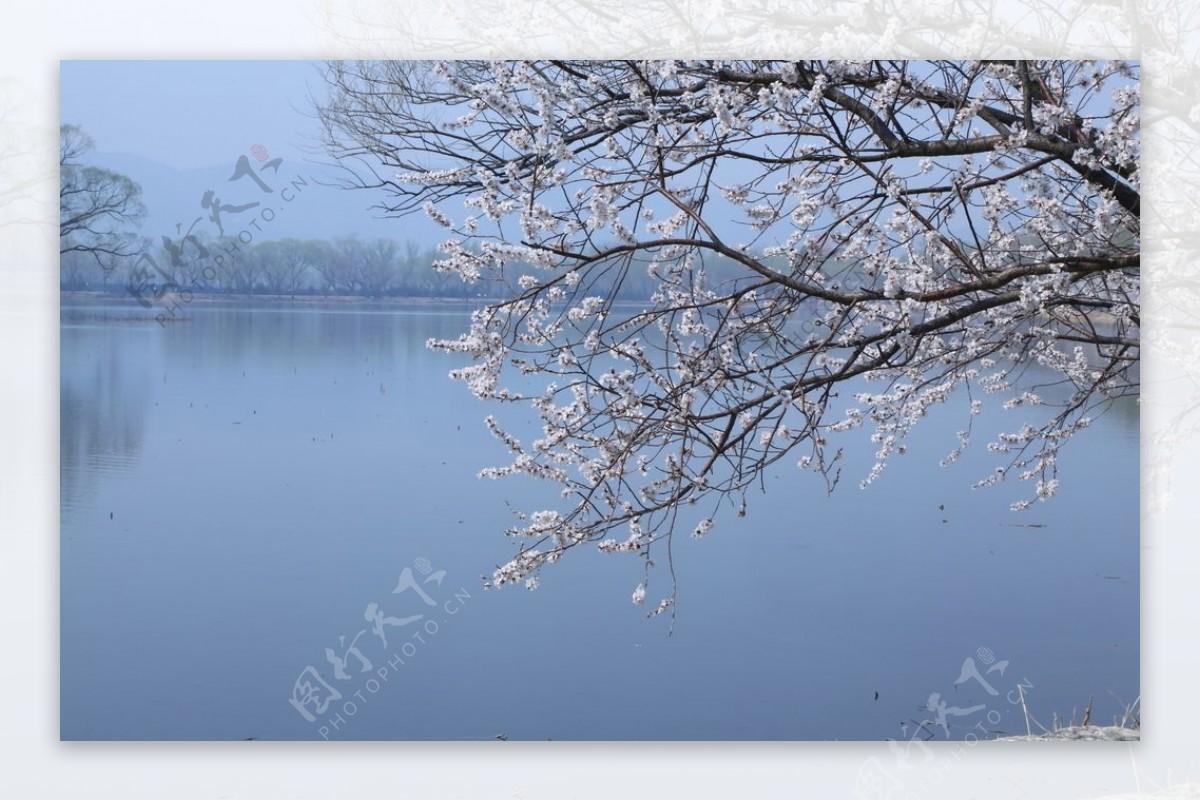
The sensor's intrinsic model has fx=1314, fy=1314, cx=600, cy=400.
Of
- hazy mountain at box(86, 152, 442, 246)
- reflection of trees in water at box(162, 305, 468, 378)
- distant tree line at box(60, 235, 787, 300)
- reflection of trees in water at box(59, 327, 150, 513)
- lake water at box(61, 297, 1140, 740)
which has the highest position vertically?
hazy mountain at box(86, 152, 442, 246)

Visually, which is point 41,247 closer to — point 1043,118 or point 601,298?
point 601,298

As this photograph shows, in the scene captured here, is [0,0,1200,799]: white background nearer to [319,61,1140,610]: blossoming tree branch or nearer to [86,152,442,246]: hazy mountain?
[319,61,1140,610]: blossoming tree branch

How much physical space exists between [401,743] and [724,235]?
1.43 metres

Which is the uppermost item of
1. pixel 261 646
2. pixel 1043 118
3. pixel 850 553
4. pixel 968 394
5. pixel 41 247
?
pixel 1043 118

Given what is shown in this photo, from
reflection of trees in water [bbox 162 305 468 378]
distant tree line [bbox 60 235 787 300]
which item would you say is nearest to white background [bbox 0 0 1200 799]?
distant tree line [bbox 60 235 787 300]

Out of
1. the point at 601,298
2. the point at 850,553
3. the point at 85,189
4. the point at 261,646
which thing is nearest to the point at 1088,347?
the point at 850,553

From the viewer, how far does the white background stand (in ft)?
10.1

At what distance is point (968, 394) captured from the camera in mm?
3355

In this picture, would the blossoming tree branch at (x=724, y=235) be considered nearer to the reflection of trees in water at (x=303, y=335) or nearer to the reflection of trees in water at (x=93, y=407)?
the reflection of trees in water at (x=303, y=335)

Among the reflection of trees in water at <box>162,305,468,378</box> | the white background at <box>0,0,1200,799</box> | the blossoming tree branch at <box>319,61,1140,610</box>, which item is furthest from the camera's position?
the reflection of trees in water at <box>162,305,468,378</box>

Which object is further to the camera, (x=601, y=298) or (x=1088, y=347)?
(x=1088, y=347)

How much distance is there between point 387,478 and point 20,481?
868 mm

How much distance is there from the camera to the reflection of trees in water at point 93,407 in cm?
308

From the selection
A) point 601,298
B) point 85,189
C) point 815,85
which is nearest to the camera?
point 815,85
